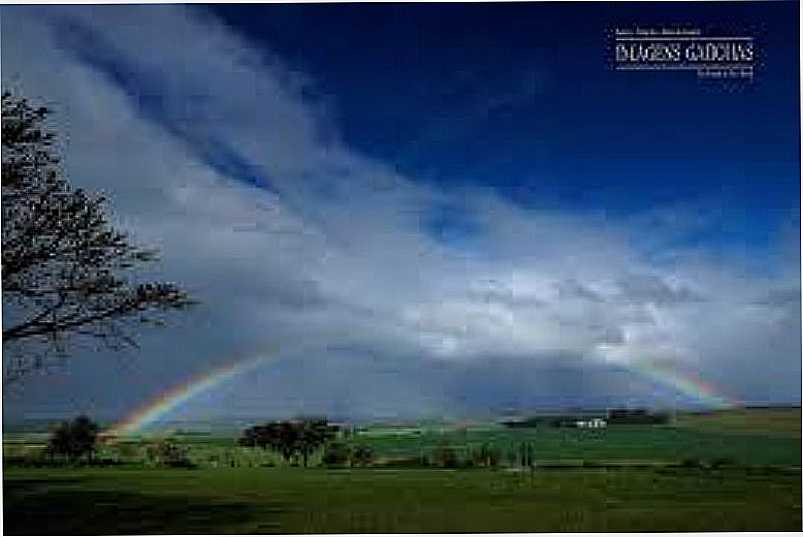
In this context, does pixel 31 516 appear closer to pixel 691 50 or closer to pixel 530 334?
pixel 530 334

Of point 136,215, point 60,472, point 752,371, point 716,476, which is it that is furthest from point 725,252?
point 60,472

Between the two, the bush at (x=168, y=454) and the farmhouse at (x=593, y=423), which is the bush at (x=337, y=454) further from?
the farmhouse at (x=593, y=423)

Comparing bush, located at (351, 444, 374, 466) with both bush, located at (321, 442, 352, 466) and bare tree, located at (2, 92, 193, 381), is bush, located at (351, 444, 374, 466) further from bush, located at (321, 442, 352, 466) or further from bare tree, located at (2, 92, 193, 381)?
bare tree, located at (2, 92, 193, 381)

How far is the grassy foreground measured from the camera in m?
6.94

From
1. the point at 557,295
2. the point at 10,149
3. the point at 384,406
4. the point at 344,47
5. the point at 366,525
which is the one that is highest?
the point at 344,47

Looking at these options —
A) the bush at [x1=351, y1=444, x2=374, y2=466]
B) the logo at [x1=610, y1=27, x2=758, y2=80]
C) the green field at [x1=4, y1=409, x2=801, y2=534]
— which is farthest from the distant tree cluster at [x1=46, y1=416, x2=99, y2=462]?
the logo at [x1=610, y1=27, x2=758, y2=80]

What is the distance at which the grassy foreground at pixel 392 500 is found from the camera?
694 cm

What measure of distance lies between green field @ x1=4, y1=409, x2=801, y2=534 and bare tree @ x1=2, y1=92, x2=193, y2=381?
22.3 inches

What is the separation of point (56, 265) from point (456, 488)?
6.84 ft

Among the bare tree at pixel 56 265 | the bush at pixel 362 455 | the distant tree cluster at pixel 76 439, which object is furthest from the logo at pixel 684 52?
the distant tree cluster at pixel 76 439

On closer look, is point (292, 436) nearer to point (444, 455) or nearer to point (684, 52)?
point (444, 455)

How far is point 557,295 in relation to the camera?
6.97 meters

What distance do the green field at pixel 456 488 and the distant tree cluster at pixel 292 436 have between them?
6 centimetres

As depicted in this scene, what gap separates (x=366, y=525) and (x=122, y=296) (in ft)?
4.96
